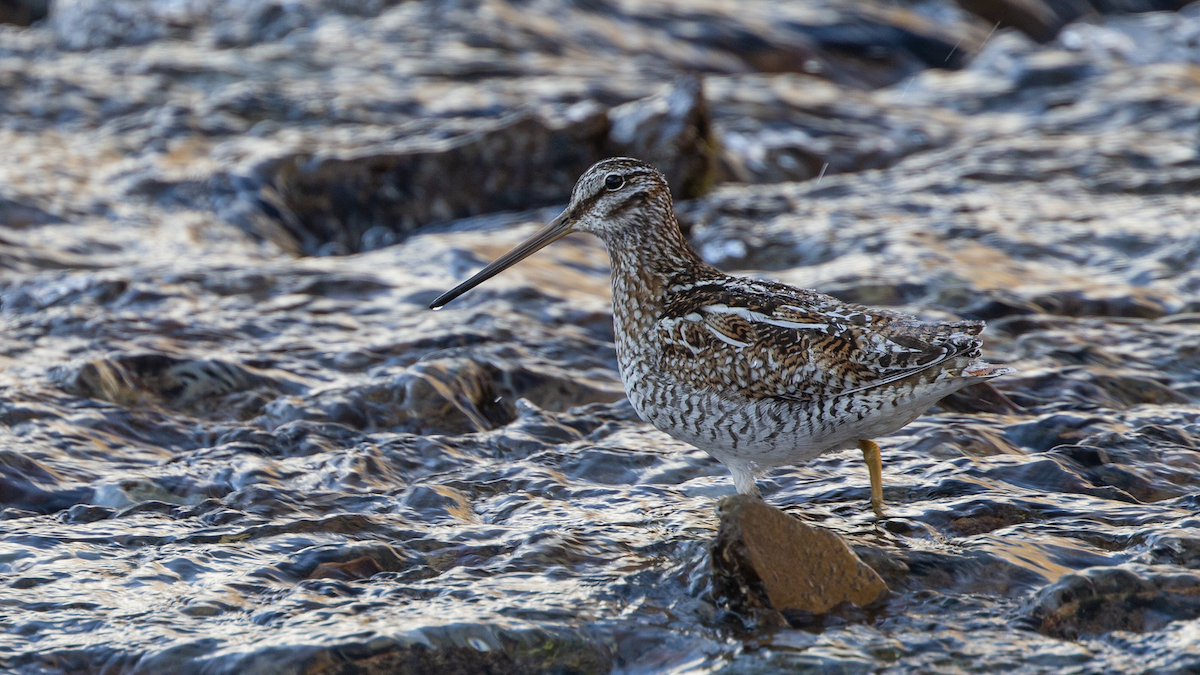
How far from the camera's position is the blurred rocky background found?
4379 millimetres

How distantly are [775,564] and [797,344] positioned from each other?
928 mm

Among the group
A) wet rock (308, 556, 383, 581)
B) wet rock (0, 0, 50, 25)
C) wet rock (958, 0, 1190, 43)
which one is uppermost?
wet rock (958, 0, 1190, 43)

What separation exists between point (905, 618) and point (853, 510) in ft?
3.16

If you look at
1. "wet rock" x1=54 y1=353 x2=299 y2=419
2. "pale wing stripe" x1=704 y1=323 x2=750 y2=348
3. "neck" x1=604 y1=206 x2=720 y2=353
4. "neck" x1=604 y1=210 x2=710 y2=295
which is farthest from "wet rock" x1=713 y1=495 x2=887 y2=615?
"wet rock" x1=54 y1=353 x2=299 y2=419

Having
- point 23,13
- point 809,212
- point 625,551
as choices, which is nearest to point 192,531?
point 625,551

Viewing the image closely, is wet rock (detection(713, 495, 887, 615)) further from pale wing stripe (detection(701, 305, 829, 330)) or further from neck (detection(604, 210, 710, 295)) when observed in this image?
neck (detection(604, 210, 710, 295))

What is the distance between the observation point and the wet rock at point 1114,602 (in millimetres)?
4270

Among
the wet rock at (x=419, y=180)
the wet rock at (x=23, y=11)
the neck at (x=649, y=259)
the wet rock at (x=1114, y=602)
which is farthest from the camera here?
the wet rock at (x=23, y=11)

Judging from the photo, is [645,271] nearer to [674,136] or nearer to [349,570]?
[349,570]

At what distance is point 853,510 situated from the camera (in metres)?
5.30

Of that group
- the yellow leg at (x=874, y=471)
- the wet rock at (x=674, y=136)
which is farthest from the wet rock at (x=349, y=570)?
the wet rock at (x=674, y=136)

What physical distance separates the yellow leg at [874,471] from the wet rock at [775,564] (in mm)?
858

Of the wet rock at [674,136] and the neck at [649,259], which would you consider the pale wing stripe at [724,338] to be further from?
the wet rock at [674,136]

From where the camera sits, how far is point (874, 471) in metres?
5.24
